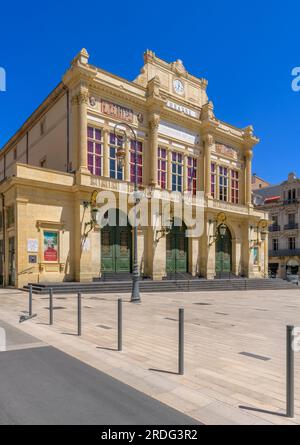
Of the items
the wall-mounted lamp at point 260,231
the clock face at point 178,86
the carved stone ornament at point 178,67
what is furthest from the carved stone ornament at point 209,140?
the wall-mounted lamp at point 260,231

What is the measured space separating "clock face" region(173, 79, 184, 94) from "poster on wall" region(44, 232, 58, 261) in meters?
17.4

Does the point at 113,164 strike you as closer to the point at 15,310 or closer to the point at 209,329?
the point at 15,310

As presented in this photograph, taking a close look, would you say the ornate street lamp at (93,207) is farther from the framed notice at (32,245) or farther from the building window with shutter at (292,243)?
the building window with shutter at (292,243)

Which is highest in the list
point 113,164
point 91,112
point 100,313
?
point 91,112

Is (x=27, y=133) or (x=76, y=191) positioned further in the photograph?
(x=27, y=133)

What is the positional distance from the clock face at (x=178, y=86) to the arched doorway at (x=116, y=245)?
13260 millimetres

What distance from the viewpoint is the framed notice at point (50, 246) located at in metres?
20.9

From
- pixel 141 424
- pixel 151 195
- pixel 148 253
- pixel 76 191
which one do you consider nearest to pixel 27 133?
pixel 76 191

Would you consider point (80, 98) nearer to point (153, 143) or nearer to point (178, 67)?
point (153, 143)

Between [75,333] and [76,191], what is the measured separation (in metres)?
14.9

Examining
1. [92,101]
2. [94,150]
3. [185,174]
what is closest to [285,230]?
[185,174]

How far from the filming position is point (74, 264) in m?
22.0
